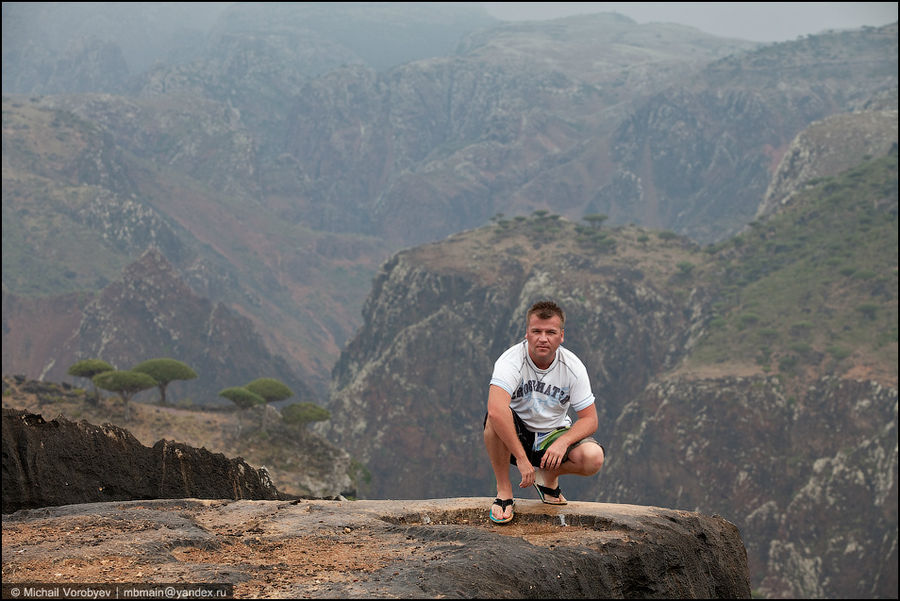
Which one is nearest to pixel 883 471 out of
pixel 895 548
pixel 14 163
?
pixel 895 548

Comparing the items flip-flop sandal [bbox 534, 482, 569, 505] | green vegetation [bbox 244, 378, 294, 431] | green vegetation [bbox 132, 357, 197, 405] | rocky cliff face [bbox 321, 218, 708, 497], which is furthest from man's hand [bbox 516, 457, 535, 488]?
rocky cliff face [bbox 321, 218, 708, 497]

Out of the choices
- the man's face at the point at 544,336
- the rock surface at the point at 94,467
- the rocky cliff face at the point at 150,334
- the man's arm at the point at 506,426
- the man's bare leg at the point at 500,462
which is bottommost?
the rocky cliff face at the point at 150,334

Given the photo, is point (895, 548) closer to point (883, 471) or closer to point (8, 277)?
point (883, 471)

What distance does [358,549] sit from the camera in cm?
1009

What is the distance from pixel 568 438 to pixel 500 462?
0.89 m

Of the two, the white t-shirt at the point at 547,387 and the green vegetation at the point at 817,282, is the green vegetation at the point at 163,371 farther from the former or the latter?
the white t-shirt at the point at 547,387

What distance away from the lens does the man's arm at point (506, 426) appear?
A: 10.9m

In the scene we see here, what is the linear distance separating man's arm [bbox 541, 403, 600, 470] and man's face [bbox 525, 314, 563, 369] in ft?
2.72

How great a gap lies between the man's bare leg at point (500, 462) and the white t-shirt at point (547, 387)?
469 millimetres

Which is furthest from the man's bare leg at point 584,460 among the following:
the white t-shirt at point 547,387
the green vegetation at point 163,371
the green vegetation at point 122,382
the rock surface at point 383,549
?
the green vegetation at point 163,371

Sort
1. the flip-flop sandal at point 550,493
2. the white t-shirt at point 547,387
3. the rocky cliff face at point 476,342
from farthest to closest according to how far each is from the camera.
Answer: the rocky cliff face at point 476,342
the flip-flop sandal at point 550,493
the white t-shirt at point 547,387

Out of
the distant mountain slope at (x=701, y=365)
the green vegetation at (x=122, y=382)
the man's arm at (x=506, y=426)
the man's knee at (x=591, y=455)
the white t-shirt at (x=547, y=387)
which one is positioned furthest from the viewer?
the distant mountain slope at (x=701, y=365)

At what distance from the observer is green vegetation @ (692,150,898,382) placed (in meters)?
89.5

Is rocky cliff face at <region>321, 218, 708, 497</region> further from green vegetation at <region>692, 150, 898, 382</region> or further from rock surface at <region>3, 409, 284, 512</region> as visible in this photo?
rock surface at <region>3, 409, 284, 512</region>
